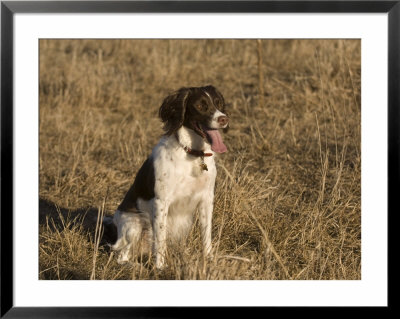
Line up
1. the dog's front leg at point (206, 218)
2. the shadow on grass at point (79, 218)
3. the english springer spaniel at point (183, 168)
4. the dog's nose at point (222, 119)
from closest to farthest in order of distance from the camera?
the dog's nose at point (222, 119) < the english springer spaniel at point (183, 168) < the dog's front leg at point (206, 218) < the shadow on grass at point (79, 218)

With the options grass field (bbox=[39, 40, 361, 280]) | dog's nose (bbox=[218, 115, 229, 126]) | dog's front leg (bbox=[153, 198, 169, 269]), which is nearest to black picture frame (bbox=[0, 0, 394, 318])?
grass field (bbox=[39, 40, 361, 280])

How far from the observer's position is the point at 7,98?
4.38 metres

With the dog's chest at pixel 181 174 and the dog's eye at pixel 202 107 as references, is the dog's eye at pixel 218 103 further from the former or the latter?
the dog's chest at pixel 181 174

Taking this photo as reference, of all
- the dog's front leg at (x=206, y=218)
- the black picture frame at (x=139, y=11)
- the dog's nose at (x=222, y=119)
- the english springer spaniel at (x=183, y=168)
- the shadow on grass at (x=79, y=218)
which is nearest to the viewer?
the black picture frame at (x=139, y=11)

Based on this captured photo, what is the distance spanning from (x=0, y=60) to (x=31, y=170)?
65 centimetres

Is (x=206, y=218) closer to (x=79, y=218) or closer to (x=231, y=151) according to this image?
(x=79, y=218)

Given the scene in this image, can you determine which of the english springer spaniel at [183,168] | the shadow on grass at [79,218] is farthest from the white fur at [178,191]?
the shadow on grass at [79,218]

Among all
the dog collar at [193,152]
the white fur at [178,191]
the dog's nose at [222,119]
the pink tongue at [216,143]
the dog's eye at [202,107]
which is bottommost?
the white fur at [178,191]

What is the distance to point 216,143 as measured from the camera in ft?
16.0

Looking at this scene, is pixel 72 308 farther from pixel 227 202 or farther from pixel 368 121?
pixel 368 121

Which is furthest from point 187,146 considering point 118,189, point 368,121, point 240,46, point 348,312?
point 240,46

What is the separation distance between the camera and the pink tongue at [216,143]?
15.8ft

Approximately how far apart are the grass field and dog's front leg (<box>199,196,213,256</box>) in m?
0.09

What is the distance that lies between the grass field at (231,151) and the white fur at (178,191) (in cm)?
13
